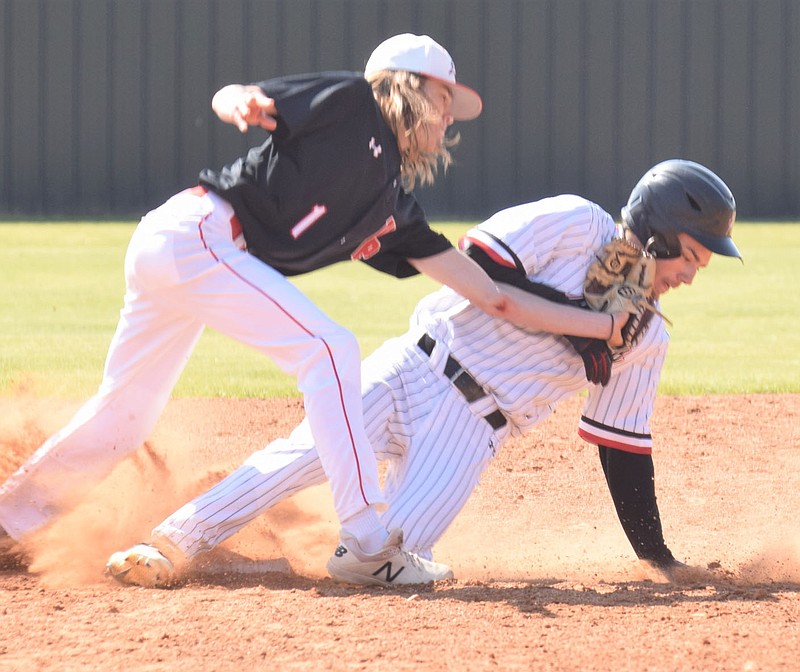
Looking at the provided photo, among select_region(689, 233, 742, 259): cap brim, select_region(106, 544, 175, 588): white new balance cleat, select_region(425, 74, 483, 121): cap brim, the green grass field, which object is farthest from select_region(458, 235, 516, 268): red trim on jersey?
the green grass field

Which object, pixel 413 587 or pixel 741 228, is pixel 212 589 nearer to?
pixel 413 587

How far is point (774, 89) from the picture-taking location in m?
16.8

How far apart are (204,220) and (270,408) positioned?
3010 mm

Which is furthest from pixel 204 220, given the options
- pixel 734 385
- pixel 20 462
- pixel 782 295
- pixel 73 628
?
pixel 782 295

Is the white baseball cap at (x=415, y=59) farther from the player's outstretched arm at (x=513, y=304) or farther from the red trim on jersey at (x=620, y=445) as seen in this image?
the red trim on jersey at (x=620, y=445)

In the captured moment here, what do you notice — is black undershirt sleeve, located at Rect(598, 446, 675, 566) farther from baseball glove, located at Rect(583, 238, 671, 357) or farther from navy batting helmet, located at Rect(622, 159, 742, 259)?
navy batting helmet, located at Rect(622, 159, 742, 259)

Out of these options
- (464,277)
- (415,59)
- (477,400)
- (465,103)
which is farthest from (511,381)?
(415,59)

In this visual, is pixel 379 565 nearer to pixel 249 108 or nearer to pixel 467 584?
pixel 467 584

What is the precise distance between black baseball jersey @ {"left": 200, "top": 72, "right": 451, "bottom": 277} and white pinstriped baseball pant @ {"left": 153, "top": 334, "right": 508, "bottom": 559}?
50 centimetres

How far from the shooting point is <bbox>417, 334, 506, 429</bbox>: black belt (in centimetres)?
342

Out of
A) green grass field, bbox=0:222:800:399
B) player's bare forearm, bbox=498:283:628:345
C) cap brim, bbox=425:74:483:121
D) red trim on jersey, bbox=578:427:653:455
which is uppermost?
cap brim, bbox=425:74:483:121

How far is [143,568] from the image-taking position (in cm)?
305

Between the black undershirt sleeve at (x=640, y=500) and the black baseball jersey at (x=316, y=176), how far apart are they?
Result: 42.3 inches

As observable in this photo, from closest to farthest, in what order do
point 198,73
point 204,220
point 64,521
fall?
1. point 204,220
2. point 64,521
3. point 198,73
